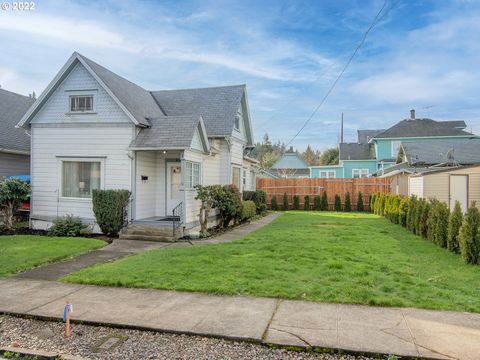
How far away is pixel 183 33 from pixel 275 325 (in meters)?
12.8

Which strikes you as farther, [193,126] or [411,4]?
[193,126]

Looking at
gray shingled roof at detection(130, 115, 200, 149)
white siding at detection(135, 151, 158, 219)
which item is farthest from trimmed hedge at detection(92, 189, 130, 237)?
gray shingled roof at detection(130, 115, 200, 149)

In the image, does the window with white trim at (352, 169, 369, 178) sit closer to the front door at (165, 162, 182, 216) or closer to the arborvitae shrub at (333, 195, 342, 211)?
the arborvitae shrub at (333, 195, 342, 211)

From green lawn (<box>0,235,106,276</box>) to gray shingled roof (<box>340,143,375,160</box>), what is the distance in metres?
30.6

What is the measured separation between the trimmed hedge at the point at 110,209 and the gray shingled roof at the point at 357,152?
28899 mm

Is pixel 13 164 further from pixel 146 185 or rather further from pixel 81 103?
pixel 146 185

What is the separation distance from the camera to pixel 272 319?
4.52m

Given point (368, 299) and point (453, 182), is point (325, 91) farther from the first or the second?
Answer: point (368, 299)

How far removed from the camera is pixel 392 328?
4219 mm

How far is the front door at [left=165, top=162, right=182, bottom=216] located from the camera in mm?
13758

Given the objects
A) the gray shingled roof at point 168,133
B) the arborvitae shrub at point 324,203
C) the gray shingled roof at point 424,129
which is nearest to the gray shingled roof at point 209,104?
the gray shingled roof at point 168,133

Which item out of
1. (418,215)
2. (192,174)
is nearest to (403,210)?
(418,215)

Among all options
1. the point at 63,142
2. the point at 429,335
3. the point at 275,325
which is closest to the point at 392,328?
the point at 429,335

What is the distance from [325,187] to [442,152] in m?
7.43
